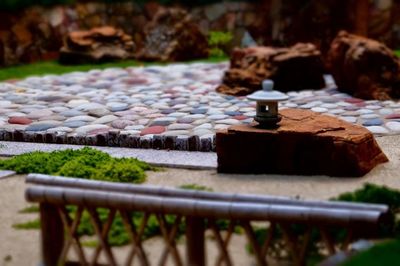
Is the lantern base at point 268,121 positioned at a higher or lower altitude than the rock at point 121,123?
higher

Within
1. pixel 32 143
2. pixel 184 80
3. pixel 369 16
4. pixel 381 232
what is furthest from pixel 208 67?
pixel 381 232

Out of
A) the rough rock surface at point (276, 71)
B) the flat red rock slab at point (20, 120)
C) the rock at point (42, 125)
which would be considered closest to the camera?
the rock at point (42, 125)

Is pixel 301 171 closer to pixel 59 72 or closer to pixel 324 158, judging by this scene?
pixel 324 158

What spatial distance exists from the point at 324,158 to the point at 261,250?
2.17 meters

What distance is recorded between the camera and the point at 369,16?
13688 millimetres

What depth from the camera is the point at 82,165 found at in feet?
19.7

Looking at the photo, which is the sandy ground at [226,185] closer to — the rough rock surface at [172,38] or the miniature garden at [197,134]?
the miniature garden at [197,134]

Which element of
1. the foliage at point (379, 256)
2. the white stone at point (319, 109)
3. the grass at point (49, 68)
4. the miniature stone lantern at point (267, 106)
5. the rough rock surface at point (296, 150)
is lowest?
the grass at point (49, 68)

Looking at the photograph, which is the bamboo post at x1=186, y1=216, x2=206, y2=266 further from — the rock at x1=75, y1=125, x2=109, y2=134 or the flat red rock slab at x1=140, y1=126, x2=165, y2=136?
the rock at x1=75, y1=125, x2=109, y2=134

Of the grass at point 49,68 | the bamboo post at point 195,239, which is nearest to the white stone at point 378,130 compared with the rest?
the bamboo post at point 195,239

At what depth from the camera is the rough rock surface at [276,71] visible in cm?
980

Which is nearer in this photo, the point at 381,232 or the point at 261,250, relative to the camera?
the point at 261,250

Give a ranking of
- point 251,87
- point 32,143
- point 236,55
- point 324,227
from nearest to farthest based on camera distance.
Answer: point 324,227, point 32,143, point 251,87, point 236,55

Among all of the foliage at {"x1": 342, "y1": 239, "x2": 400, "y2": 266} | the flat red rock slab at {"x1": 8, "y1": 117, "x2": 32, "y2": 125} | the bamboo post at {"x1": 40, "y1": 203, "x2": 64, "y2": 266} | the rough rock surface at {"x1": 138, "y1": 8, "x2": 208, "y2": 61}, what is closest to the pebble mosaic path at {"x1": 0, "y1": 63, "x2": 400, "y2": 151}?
the flat red rock slab at {"x1": 8, "y1": 117, "x2": 32, "y2": 125}
